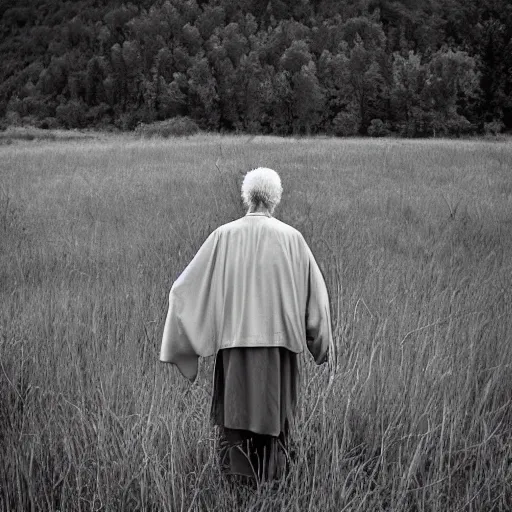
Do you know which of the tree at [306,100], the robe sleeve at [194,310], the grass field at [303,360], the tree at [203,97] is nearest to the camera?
the grass field at [303,360]

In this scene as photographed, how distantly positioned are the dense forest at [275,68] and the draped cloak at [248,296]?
43.7 meters

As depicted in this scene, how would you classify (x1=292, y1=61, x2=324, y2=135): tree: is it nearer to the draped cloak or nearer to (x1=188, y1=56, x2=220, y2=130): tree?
(x1=188, y1=56, x2=220, y2=130): tree

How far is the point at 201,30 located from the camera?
78750 millimetres

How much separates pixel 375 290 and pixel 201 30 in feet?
270

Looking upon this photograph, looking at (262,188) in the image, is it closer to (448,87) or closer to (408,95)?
(448,87)

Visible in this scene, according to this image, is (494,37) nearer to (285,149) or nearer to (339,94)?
(339,94)

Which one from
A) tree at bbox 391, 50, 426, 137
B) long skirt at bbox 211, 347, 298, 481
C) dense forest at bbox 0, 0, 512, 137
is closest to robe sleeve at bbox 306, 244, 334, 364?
long skirt at bbox 211, 347, 298, 481

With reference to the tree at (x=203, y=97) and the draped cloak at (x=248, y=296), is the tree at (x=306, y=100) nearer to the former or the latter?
the tree at (x=203, y=97)

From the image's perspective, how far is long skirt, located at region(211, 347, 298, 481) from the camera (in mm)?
2225

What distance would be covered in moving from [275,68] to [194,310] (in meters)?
67.5

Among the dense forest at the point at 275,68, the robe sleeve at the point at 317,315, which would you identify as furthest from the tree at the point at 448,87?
the robe sleeve at the point at 317,315

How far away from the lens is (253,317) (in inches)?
87.7

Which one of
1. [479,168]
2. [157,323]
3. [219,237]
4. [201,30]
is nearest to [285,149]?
[479,168]

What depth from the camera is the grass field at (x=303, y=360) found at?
7.20ft
